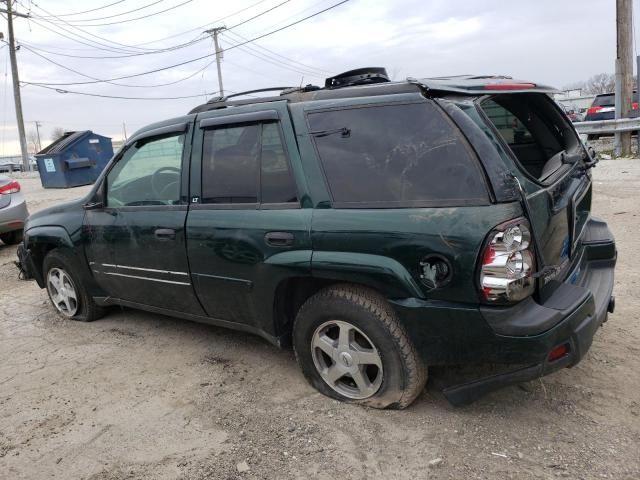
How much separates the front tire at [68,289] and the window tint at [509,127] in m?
3.52

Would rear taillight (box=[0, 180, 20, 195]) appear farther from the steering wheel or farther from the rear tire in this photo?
the steering wheel

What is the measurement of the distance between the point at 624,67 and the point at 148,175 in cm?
1275

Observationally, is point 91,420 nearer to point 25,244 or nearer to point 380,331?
point 380,331

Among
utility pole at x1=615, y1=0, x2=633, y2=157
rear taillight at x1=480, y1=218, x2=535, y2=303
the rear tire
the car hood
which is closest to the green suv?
rear taillight at x1=480, y1=218, x2=535, y2=303

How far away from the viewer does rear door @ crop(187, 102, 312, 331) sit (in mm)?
3047

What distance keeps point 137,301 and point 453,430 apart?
8.59ft

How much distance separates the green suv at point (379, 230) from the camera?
8.17 feet

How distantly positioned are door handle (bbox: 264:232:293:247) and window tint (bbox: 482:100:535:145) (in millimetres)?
1439

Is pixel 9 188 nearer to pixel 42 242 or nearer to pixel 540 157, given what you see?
pixel 42 242

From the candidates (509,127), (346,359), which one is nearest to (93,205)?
(346,359)

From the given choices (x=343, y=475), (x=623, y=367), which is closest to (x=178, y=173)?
(x=343, y=475)

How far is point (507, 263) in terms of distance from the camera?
7.96 ft

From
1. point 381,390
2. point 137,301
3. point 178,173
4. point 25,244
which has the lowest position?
point 381,390

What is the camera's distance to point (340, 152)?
2924 millimetres
